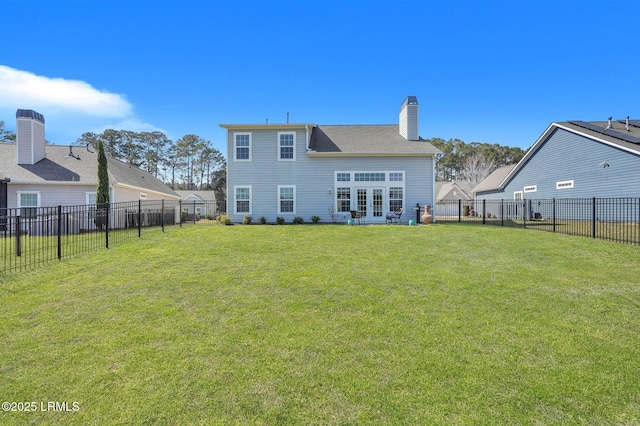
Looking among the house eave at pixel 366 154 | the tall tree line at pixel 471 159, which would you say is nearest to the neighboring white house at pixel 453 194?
the tall tree line at pixel 471 159

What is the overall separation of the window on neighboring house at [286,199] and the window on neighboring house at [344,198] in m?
2.56

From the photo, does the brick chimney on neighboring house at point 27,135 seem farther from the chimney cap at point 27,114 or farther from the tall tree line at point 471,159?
the tall tree line at point 471,159

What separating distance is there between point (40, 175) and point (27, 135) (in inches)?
→ 113

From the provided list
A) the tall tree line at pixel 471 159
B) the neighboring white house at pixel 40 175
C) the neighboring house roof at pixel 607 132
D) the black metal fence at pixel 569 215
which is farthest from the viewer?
the tall tree line at pixel 471 159

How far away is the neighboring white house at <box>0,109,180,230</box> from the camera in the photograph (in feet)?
52.2

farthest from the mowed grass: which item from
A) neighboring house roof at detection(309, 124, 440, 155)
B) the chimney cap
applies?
the chimney cap

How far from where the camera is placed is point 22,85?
563 inches

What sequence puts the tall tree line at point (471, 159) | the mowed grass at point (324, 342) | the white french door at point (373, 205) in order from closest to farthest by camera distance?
the mowed grass at point (324, 342)
the white french door at point (373, 205)
the tall tree line at point (471, 159)

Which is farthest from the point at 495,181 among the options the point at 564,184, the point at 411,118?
the point at 411,118

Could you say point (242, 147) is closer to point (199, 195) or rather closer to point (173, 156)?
point (199, 195)

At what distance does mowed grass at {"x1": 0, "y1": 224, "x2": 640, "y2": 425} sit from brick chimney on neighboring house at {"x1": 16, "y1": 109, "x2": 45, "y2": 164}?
16.4 meters

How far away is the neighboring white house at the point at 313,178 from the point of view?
643 inches

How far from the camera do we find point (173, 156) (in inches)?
2024

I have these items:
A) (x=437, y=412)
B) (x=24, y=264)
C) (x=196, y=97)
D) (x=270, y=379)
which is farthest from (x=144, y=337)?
(x=196, y=97)
